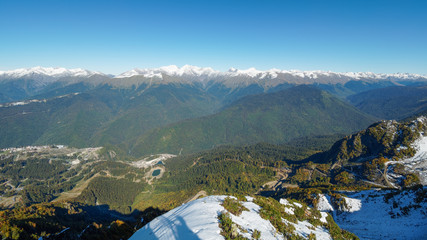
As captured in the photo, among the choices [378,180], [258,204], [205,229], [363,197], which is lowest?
[378,180]

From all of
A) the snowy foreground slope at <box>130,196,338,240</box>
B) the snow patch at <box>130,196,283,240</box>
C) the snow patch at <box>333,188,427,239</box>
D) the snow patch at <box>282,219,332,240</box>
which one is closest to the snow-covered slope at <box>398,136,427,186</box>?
the snow patch at <box>333,188,427,239</box>

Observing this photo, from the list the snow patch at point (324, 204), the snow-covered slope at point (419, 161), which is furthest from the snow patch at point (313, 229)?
the snow-covered slope at point (419, 161)

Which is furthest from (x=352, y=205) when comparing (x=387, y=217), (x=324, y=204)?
(x=387, y=217)

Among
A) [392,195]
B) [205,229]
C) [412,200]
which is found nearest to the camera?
[205,229]

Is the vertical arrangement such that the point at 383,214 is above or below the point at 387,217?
below

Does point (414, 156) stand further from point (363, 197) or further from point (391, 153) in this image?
point (363, 197)

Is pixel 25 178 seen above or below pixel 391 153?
below

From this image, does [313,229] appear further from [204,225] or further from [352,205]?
[352,205]

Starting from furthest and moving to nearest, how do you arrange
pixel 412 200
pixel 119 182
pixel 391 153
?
1. pixel 119 182
2. pixel 391 153
3. pixel 412 200

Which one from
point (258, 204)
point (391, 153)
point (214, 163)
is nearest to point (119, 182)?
point (214, 163)
